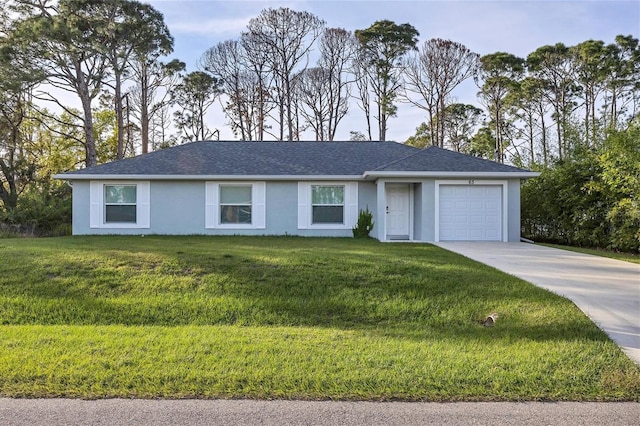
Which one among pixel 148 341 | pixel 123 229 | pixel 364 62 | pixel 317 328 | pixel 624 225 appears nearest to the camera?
pixel 148 341

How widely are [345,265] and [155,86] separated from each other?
26.8m

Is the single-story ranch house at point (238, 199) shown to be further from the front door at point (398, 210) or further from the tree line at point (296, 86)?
the tree line at point (296, 86)

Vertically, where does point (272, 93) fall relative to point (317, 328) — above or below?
above

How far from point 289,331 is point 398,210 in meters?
9.64

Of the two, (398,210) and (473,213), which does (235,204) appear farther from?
(473,213)

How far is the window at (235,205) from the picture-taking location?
45.0ft

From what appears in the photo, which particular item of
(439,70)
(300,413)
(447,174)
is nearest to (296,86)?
(439,70)

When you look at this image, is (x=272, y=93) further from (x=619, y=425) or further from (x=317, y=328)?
(x=619, y=425)

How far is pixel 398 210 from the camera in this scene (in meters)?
13.9

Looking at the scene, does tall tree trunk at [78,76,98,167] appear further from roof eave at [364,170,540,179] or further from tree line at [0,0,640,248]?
roof eave at [364,170,540,179]

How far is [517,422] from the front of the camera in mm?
2939

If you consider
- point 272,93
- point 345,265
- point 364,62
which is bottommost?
point 345,265

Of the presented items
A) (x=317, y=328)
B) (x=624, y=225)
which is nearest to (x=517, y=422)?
(x=317, y=328)

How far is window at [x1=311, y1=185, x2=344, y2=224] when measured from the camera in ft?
45.5
